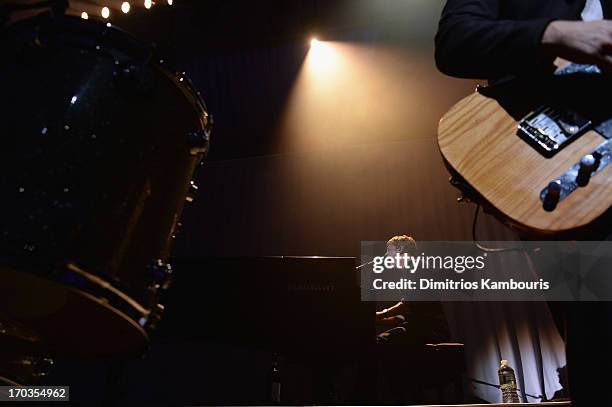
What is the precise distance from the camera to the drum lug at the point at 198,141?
5.48 feet

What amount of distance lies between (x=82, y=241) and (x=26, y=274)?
0.18m

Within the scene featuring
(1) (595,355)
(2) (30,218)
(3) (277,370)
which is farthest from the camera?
(3) (277,370)

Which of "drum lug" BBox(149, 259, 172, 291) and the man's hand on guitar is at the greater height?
the man's hand on guitar

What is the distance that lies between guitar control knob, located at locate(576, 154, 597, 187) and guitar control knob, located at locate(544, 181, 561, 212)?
0.06 metres

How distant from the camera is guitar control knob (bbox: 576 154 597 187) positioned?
1.08 m

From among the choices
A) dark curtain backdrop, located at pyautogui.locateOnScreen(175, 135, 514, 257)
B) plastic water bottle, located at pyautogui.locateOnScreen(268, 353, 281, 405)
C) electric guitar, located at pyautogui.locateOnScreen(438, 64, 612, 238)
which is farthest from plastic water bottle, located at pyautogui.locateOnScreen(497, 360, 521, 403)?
electric guitar, located at pyautogui.locateOnScreen(438, 64, 612, 238)

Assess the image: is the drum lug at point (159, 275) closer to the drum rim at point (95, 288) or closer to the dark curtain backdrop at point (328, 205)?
the drum rim at point (95, 288)

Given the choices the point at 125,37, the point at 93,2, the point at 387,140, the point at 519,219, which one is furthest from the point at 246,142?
the point at 519,219

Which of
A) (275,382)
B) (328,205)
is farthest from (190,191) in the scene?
(328,205)

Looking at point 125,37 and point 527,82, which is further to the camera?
point 125,37

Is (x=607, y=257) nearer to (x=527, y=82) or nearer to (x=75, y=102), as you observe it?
(x=527, y=82)

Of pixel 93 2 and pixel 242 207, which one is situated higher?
pixel 242 207

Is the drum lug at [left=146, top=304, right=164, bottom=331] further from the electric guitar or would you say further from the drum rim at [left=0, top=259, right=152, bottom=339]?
the electric guitar

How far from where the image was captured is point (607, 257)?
983mm
